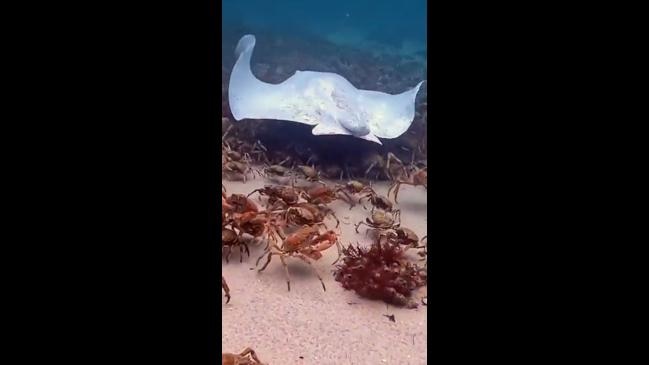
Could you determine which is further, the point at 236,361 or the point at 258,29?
the point at 258,29

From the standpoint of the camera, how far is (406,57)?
1597 mm

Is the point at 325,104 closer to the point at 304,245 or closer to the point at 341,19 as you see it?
the point at 341,19

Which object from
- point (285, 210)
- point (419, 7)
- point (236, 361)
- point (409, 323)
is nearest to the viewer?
point (236, 361)

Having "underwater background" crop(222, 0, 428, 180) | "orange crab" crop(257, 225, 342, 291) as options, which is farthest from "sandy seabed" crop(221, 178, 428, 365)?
"underwater background" crop(222, 0, 428, 180)

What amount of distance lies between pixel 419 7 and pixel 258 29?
0.48 metres

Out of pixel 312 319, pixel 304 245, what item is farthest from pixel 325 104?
pixel 312 319

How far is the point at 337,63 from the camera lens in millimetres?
1617

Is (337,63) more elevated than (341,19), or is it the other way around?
(341,19)

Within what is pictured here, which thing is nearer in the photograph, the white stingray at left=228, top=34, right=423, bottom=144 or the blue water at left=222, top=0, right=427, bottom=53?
the blue water at left=222, top=0, right=427, bottom=53

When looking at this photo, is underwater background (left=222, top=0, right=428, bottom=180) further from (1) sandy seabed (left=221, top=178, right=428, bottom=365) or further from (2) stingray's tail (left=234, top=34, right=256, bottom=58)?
(1) sandy seabed (left=221, top=178, right=428, bottom=365)

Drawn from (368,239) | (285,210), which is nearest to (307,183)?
(285,210)

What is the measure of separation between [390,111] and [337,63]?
232mm

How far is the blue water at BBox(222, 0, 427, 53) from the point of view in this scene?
143cm

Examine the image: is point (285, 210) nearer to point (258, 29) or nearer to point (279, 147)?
point (279, 147)
